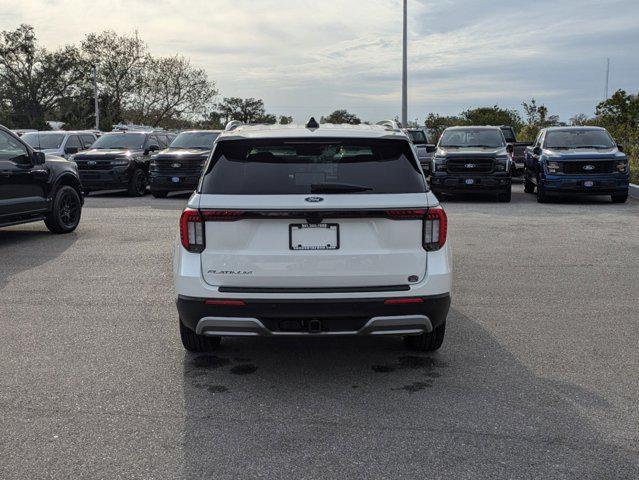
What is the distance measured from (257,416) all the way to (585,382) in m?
2.22

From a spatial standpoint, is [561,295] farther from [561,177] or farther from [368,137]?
[561,177]

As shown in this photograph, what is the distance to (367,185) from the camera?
15.3 ft

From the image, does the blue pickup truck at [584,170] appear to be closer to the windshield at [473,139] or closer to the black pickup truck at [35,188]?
the windshield at [473,139]

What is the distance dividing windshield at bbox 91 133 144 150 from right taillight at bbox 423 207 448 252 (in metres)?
17.1

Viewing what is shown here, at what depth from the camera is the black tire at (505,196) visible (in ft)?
56.8

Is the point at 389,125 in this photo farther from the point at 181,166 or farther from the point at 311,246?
the point at 181,166

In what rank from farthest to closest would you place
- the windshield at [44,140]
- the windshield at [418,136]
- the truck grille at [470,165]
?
1. the windshield at [418,136]
2. the windshield at [44,140]
3. the truck grille at [470,165]

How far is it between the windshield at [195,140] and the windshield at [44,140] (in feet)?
14.1

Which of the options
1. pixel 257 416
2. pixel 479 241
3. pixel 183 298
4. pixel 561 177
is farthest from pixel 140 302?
pixel 561 177

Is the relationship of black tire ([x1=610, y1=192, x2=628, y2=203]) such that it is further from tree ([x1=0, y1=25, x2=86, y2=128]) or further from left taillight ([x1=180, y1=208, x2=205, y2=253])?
tree ([x1=0, y1=25, x2=86, y2=128])

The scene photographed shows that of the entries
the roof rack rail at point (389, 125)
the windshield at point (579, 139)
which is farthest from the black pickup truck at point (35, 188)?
the windshield at point (579, 139)

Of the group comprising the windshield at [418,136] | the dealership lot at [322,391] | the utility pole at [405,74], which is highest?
the utility pole at [405,74]

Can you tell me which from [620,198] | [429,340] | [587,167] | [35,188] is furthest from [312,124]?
[620,198]

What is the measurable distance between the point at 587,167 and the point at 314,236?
13.7 metres
